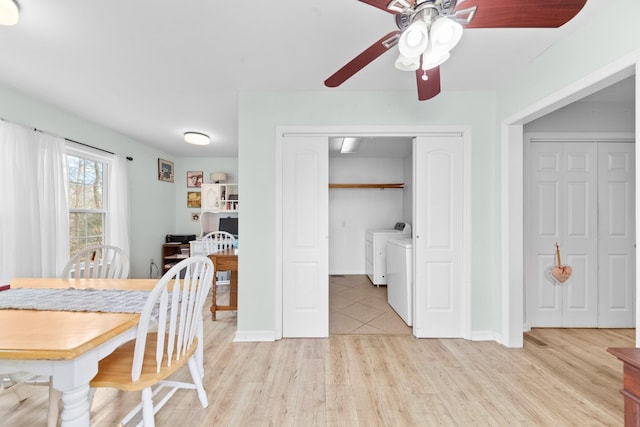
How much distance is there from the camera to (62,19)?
63.8 inches

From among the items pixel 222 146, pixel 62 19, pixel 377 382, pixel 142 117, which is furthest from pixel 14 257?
pixel 377 382

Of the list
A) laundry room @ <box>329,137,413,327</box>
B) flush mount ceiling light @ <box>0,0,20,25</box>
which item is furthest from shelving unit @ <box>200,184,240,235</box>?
flush mount ceiling light @ <box>0,0,20,25</box>

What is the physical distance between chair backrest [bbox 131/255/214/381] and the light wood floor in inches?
22.5

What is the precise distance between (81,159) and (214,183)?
→ 2.06 metres

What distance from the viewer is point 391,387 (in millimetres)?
1835

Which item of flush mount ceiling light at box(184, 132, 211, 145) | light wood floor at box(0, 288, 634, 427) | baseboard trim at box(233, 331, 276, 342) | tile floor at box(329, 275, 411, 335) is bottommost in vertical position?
tile floor at box(329, 275, 411, 335)

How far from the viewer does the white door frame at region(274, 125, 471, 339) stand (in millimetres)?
2574

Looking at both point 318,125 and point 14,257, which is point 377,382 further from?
point 14,257

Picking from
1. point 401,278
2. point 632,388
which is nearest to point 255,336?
point 401,278

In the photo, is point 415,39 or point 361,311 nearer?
point 415,39

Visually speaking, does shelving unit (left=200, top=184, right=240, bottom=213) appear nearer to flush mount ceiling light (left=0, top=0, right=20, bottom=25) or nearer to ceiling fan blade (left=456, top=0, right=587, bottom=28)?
flush mount ceiling light (left=0, top=0, right=20, bottom=25)

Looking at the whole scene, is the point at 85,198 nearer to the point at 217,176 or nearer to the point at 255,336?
the point at 217,176

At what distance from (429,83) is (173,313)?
1.84 m

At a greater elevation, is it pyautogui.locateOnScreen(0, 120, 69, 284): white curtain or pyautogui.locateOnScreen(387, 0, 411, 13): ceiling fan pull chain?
pyautogui.locateOnScreen(387, 0, 411, 13): ceiling fan pull chain
